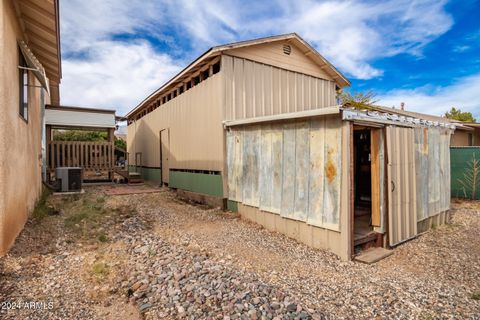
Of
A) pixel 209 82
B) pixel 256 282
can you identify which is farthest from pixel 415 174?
pixel 209 82

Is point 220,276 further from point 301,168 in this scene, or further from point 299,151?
point 299,151

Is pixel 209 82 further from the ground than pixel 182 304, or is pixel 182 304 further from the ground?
pixel 209 82

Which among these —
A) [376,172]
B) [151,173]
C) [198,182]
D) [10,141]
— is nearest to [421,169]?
[376,172]

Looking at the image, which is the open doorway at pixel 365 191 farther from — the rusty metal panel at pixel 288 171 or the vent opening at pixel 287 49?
the vent opening at pixel 287 49

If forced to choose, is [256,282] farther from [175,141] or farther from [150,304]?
[175,141]

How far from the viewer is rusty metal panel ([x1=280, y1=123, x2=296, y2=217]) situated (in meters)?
5.26

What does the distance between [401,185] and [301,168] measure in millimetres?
1866

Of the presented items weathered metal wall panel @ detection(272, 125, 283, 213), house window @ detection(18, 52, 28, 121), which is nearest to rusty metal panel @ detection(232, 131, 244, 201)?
weathered metal wall panel @ detection(272, 125, 283, 213)

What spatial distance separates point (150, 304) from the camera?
2861mm

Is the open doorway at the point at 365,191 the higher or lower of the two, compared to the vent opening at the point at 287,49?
lower

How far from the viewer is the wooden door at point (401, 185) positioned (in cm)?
472

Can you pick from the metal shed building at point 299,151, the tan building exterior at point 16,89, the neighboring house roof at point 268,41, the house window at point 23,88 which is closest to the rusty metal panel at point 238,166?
the metal shed building at point 299,151

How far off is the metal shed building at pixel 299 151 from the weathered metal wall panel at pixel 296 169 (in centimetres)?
2

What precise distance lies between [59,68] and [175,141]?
4.34 m
